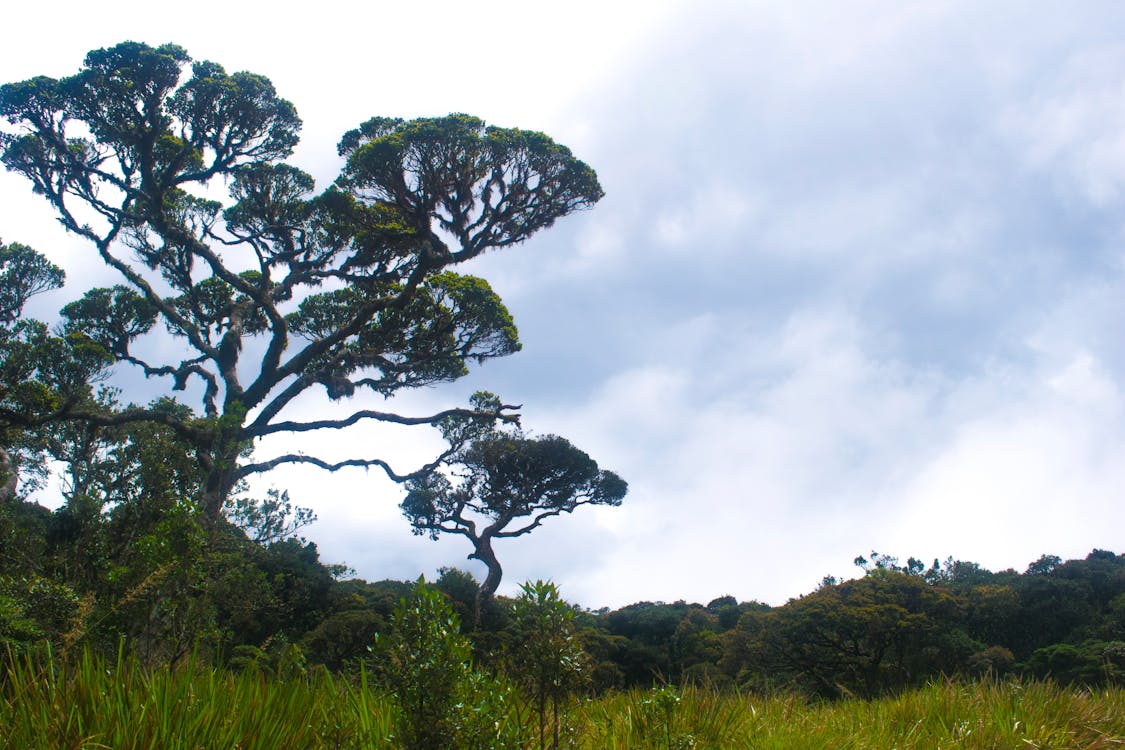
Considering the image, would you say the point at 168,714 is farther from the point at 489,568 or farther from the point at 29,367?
the point at 489,568

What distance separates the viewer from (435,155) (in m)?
17.8

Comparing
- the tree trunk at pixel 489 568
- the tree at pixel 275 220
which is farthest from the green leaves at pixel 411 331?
the tree trunk at pixel 489 568

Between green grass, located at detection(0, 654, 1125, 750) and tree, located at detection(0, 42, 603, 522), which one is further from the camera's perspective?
tree, located at detection(0, 42, 603, 522)

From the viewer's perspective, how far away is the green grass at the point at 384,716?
9.70 feet

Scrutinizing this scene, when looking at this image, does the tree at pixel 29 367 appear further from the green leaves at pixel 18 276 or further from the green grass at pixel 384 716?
the green grass at pixel 384 716

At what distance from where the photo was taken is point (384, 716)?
3.81 meters

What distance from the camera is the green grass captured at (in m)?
2.96

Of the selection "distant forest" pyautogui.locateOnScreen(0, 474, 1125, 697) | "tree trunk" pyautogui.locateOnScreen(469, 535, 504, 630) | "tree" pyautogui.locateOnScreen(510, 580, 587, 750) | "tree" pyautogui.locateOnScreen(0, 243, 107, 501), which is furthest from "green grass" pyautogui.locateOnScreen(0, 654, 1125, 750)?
"tree trunk" pyautogui.locateOnScreen(469, 535, 504, 630)

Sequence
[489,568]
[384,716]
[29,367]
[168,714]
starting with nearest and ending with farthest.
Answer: [168,714] < [384,716] < [29,367] < [489,568]

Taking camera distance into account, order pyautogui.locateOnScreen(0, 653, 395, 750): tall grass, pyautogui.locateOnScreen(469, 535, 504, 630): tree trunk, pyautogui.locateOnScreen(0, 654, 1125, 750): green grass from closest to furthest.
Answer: pyautogui.locateOnScreen(0, 653, 395, 750): tall grass, pyautogui.locateOnScreen(0, 654, 1125, 750): green grass, pyautogui.locateOnScreen(469, 535, 504, 630): tree trunk

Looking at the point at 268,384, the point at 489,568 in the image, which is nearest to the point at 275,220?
the point at 268,384

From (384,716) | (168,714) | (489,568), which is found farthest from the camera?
(489,568)

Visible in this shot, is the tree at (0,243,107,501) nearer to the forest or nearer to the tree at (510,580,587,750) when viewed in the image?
the forest

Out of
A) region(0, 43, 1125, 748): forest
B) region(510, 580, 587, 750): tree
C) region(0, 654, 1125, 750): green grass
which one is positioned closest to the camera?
region(0, 654, 1125, 750): green grass
